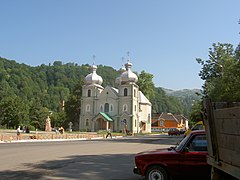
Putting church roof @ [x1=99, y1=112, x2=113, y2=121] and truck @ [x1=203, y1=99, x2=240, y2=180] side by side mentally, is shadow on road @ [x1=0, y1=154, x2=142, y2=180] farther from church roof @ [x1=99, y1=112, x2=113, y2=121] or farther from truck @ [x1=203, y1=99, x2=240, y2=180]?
church roof @ [x1=99, y1=112, x2=113, y2=121]

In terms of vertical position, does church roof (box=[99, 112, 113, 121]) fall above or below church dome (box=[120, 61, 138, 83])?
below

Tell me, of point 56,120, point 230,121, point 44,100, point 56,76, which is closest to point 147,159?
point 230,121

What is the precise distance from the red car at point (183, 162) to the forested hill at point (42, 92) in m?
76.2

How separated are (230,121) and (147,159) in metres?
4.30

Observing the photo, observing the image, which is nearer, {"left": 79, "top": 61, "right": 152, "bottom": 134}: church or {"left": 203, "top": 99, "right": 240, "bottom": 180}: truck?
{"left": 203, "top": 99, "right": 240, "bottom": 180}: truck

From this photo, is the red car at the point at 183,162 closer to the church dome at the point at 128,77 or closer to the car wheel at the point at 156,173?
the car wheel at the point at 156,173

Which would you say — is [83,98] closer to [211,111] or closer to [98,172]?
[98,172]

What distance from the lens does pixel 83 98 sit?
3182 inches

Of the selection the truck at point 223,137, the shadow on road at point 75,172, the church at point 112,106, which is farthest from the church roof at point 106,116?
the truck at point 223,137

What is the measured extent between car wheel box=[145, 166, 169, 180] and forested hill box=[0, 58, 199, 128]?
7617cm

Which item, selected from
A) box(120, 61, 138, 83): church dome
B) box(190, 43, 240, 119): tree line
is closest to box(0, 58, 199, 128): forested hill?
box(120, 61, 138, 83): church dome

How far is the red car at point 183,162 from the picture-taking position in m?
7.88

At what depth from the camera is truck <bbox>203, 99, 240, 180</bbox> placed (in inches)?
165

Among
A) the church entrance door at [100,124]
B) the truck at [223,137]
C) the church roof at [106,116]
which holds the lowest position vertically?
the truck at [223,137]
